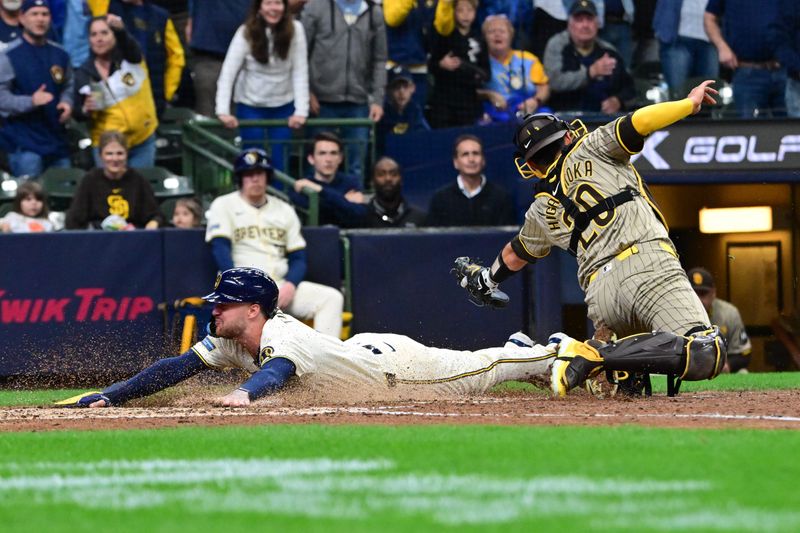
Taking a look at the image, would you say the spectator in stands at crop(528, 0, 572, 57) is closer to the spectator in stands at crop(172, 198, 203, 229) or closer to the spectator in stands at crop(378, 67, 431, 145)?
the spectator in stands at crop(378, 67, 431, 145)

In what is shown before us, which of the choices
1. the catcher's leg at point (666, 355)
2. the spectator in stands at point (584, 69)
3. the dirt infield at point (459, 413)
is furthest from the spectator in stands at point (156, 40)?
the catcher's leg at point (666, 355)

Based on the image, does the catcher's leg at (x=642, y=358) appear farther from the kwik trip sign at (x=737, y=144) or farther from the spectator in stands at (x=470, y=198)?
the kwik trip sign at (x=737, y=144)

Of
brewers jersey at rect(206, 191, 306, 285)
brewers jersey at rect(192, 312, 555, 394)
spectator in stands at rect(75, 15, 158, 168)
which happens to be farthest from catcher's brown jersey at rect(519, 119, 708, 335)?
spectator in stands at rect(75, 15, 158, 168)

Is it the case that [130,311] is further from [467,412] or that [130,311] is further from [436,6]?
[467,412]

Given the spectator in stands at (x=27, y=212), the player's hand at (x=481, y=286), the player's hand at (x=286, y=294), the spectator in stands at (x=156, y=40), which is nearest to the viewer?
the player's hand at (x=481, y=286)

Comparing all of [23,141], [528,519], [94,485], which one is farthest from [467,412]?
[23,141]

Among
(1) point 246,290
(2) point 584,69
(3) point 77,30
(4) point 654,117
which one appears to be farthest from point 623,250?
(3) point 77,30

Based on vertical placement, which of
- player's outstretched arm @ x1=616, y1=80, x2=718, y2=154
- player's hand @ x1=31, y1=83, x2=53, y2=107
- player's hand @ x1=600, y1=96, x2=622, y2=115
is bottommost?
player's outstretched arm @ x1=616, y1=80, x2=718, y2=154
